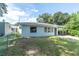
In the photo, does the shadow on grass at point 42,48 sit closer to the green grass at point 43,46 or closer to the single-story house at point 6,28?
the green grass at point 43,46

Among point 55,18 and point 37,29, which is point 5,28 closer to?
point 37,29

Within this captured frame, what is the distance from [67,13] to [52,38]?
518 millimetres

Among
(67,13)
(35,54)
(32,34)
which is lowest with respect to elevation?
(35,54)

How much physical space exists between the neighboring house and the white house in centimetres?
22

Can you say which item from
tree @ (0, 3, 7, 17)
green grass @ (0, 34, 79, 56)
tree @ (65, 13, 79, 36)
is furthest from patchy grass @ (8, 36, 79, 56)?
tree @ (0, 3, 7, 17)

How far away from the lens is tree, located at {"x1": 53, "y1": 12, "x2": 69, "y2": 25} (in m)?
5.71

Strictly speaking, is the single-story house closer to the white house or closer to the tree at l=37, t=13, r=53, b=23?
the white house

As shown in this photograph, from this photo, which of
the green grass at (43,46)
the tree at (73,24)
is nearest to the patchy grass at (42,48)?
the green grass at (43,46)

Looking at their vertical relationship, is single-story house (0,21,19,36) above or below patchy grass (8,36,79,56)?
above

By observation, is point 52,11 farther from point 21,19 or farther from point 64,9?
point 21,19

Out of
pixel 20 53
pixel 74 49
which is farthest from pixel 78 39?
pixel 20 53

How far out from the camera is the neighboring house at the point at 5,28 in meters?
5.72

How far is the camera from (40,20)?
5734 millimetres

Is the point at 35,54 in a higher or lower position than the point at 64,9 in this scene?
lower
